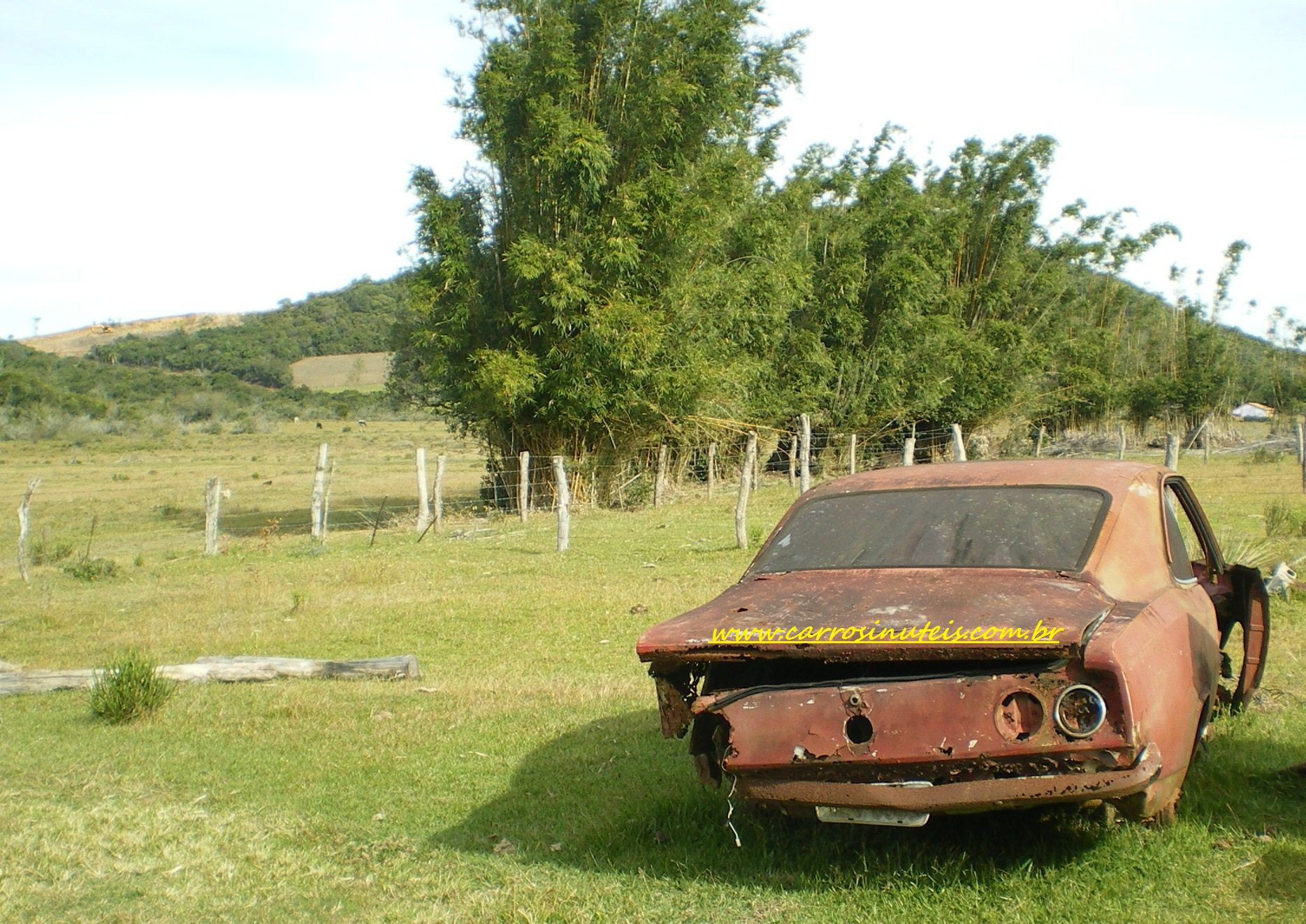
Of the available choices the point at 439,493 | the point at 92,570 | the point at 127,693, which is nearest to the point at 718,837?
the point at 127,693

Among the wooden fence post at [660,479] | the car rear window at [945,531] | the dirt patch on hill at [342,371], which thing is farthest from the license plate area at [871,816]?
the dirt patch on hill at [342,371]

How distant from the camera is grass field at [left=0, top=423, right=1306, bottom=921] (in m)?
4.21

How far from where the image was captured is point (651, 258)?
24188 mm

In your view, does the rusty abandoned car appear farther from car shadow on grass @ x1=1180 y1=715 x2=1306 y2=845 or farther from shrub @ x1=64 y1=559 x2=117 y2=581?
shrub @ x1=64 y1=559 x2=117 y2=581

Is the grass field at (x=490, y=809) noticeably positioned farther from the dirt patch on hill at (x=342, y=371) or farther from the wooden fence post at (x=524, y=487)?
the dirt patch on hill at (x=342, y=371)

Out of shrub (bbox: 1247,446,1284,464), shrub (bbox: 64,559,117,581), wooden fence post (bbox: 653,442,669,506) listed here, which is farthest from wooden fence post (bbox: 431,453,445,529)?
shrub (bbox: 1247,446,1284,464)

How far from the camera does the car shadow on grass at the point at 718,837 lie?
4391 mm

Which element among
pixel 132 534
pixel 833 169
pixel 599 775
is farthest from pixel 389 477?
pixel 599 775

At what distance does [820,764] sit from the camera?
13.1 ft

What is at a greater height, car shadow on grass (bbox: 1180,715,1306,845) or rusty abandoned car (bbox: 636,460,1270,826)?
rusty abandoned car (bbox: 636,460,1270,826)

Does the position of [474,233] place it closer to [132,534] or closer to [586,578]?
[132,534]

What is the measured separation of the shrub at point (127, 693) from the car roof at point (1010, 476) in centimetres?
474

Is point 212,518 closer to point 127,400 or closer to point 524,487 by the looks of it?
point 524,487

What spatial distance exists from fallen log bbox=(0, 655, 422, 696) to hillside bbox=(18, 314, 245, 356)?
12174 centimetres
